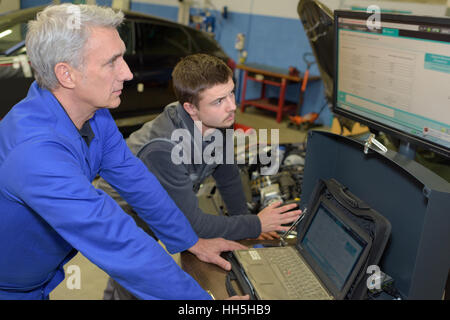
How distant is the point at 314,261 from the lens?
39.9 inches

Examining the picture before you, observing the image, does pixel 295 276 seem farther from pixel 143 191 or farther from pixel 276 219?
pixel 143 191

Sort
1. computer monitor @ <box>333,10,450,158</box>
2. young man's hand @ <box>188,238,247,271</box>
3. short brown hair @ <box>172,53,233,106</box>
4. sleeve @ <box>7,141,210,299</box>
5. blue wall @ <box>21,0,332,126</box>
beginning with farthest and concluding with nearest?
1. blue wall @ <box>21,0,332,126</box>
2. short brown hair @ <box>172,53,233,106</box>
3. young man's hand @ <box>188,238,247,271</box>
4. computer monitor @ <box>333,10,450,158</box>
5. sleeve @ <box>7,141,210,299</box>

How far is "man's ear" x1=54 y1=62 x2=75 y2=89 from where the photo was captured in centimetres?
86

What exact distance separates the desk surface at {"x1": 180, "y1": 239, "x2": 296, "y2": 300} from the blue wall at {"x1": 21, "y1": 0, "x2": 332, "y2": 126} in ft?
14.5

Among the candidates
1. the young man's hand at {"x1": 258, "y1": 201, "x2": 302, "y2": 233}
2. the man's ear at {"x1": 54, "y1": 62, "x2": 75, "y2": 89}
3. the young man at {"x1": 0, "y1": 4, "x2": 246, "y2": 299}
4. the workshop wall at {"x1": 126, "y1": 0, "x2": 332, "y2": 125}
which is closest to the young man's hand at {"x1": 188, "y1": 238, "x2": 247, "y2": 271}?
the young man at {"x1": 0, "y1": 4, "x2": 246, "y2": 299}

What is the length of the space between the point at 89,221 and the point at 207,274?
44 centimetres

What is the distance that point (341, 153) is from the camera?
121cm

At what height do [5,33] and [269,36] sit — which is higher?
[269,36]

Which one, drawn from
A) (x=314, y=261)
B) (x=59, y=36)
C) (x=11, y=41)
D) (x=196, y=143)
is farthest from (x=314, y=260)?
(x=11, y=41)

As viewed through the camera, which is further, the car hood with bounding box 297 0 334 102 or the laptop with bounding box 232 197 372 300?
the car hood with bounding box 297 0 334 102

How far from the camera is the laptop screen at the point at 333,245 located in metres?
0.87

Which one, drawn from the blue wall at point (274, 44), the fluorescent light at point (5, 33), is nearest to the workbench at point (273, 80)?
the blue wall at point (274, 44)

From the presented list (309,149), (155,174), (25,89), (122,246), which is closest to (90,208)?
(122,246)

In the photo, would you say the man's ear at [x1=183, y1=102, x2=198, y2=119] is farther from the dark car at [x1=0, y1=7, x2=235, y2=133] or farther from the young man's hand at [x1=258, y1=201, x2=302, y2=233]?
the dark car at [x1=0, y1=7, x2=235, y2=133]
